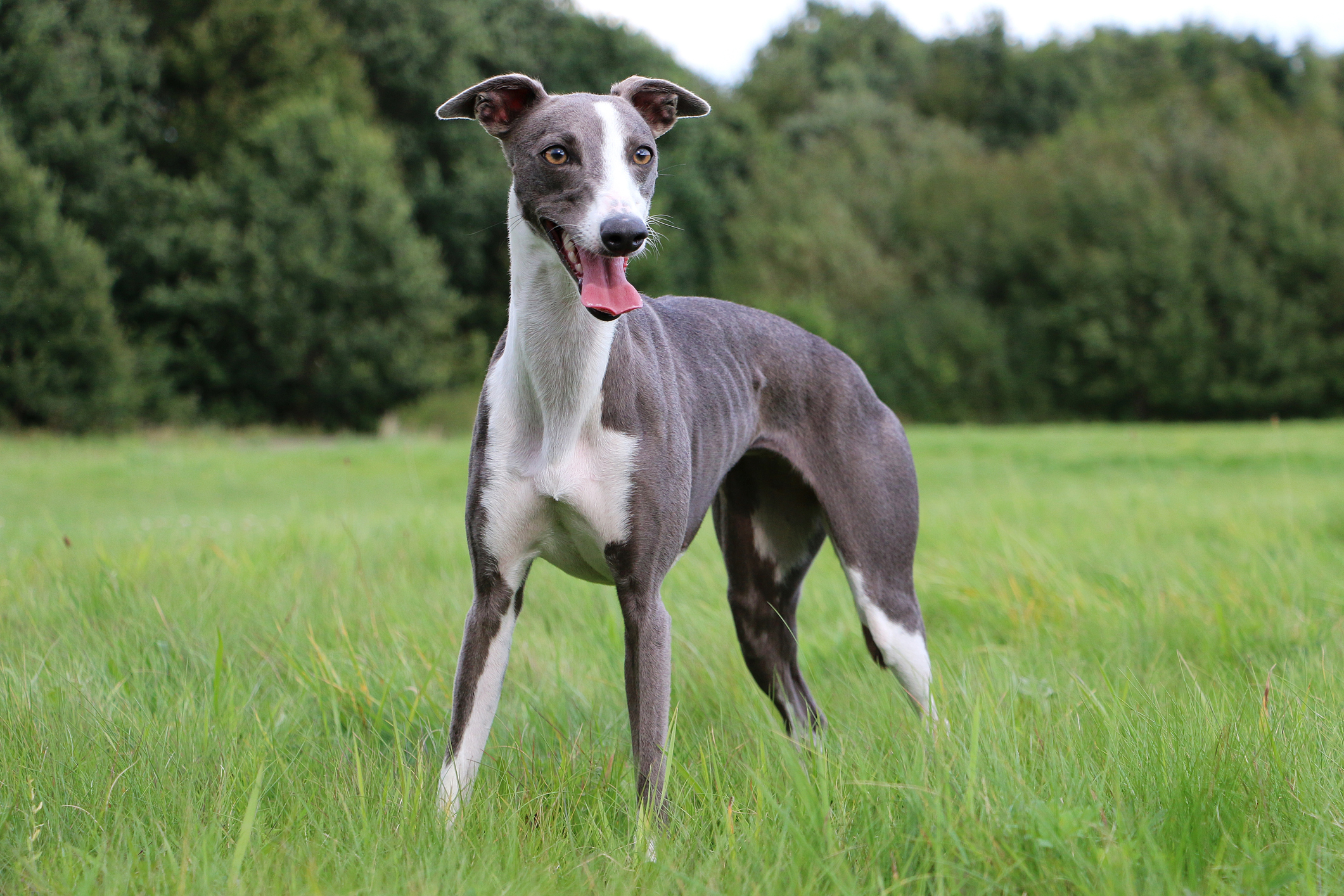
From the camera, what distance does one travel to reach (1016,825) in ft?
6.95

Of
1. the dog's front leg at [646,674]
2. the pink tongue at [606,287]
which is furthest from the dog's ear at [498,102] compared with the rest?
the dog's front leg at [646,674]

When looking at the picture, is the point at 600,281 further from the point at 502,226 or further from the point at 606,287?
the point at 502,226

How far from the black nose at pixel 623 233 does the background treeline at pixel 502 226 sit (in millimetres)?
15469

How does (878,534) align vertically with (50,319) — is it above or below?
above

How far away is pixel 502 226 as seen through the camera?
18.6 metres

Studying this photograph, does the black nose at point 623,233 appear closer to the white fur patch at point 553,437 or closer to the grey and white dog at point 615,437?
the grey and white dog at point 615,437

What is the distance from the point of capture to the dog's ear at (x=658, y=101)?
3.09m

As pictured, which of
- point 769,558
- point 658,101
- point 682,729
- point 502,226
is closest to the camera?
point 658,101

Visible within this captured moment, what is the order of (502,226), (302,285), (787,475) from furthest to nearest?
(302,285) → (502,226) → (787,475)

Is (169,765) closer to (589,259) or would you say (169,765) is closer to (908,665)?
(589,259)

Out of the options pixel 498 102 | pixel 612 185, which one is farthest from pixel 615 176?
pixel 498 102

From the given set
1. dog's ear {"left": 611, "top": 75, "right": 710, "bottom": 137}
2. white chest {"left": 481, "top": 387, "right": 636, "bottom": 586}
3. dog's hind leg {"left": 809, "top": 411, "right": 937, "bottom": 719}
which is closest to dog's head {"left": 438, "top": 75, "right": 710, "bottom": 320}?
dog's ear {"left": 611, "top": 75, "right": 710, "bottom": 137}

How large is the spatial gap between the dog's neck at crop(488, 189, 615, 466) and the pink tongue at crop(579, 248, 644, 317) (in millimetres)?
209

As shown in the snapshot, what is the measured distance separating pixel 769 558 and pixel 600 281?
1.58 meters
